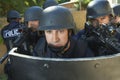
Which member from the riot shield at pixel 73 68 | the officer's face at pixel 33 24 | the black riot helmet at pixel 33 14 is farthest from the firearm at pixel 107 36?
the black riot helmet at pixel 33 14

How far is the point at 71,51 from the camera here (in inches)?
112

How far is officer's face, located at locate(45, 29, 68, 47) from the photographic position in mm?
2624

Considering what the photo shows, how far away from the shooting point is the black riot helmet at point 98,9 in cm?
409

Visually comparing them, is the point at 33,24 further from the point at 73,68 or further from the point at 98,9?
the point at 73,68

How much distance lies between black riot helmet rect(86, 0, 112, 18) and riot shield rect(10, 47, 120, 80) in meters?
1.86

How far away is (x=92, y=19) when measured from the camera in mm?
4047

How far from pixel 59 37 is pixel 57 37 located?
2 centimetres

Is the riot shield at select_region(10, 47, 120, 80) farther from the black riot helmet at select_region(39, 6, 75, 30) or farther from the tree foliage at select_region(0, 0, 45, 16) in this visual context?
the tree foliage at select_region(0, 0, 45, 16)

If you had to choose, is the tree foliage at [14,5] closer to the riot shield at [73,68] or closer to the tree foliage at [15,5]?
the tree foliage at [15,5]

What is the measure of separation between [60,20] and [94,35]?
32.3 inches

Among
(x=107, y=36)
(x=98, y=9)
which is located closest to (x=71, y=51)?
(x=107, y=36)

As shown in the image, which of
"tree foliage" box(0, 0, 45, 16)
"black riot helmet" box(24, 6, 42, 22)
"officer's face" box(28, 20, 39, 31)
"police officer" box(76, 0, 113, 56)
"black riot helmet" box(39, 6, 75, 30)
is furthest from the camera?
"tree foliage" box(0, 0, 45, 16)

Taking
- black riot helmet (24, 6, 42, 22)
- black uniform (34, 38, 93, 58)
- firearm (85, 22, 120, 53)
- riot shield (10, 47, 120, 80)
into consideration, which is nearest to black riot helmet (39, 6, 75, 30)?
black uniform (34, 38, 93, 58)

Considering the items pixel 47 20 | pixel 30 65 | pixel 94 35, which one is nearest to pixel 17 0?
pixel 94 35
